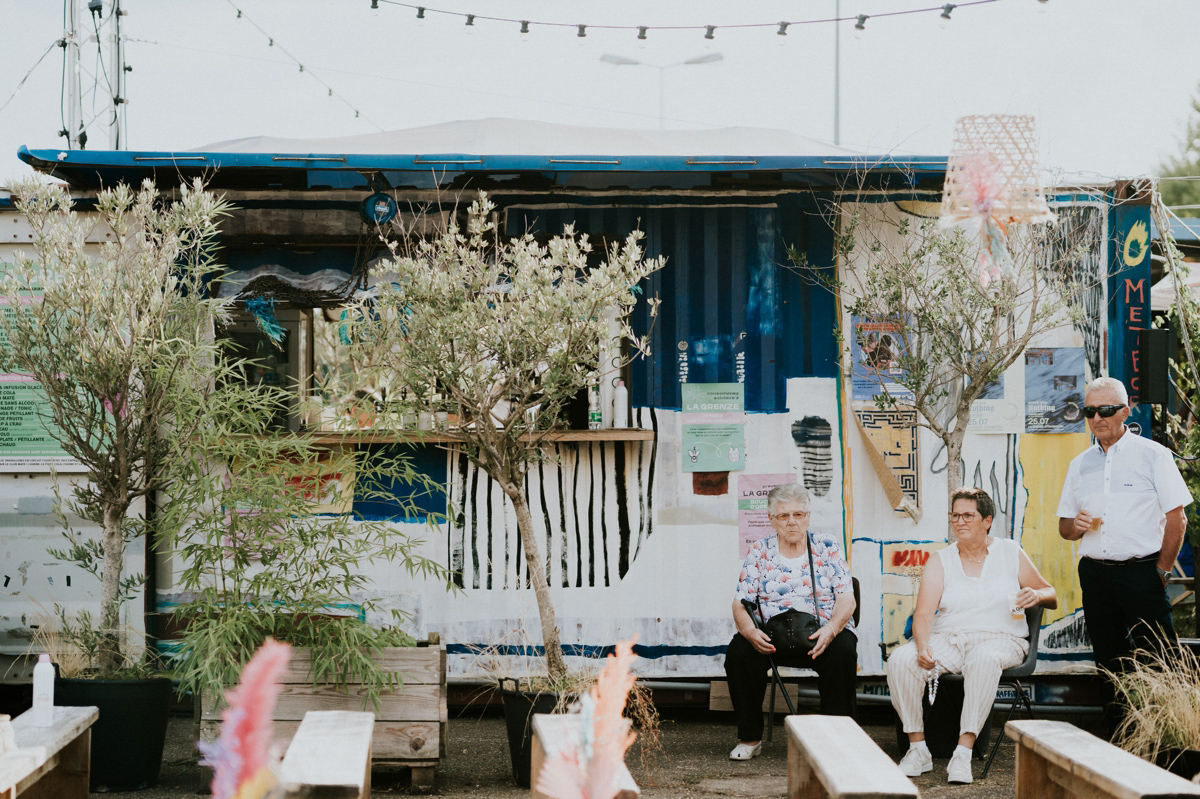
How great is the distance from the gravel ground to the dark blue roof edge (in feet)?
9.34

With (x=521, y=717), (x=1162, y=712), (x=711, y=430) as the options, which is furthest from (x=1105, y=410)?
(x=521, y=717)

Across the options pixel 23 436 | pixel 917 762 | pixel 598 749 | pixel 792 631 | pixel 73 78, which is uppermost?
pixel 73 78

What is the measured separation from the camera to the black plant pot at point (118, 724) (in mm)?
4203

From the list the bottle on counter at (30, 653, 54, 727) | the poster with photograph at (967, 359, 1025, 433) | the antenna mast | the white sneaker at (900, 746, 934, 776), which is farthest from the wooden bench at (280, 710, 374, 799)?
the antenna mast

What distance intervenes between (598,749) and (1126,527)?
4346mm

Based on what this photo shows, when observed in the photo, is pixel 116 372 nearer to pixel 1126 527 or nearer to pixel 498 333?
pixel 498 333

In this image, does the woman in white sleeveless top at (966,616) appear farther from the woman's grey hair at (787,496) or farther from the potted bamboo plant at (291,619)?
the potted bamboo plant at (291,619)

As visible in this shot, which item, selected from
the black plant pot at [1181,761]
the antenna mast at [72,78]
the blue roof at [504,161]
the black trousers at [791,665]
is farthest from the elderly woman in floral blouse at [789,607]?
the antenna mast at [72,78]

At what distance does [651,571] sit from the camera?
567 centimetres

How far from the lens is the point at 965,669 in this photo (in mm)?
4398

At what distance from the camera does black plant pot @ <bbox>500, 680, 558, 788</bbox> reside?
4207 mm

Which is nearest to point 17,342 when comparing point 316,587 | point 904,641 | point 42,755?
point 316,587

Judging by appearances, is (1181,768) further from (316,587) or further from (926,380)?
(316,587)

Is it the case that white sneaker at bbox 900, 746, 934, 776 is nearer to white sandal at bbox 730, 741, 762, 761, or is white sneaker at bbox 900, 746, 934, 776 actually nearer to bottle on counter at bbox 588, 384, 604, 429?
white sandal at bbox 730, 741, 762, 761
